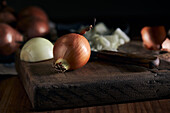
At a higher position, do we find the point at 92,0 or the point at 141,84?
the point at 92,0

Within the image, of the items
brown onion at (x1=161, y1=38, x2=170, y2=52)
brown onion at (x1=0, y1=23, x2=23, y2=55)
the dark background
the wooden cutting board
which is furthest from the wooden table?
the dark background

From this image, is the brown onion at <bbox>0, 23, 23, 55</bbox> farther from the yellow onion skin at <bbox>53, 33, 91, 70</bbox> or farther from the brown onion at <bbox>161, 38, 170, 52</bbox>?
the brown onion at <bbox>161, 38, 170, 52</bbox>

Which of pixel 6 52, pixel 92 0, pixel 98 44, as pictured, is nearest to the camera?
pixel 98 44

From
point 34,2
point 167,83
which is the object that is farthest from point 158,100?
point 34,2

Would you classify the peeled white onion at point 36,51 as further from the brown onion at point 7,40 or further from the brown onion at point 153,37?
the brown onion at point 153,37

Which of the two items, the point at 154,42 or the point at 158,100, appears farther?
the point at 154,42

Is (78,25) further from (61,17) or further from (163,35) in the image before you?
(163,35)

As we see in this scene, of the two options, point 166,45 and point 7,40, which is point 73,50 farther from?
point 7,40

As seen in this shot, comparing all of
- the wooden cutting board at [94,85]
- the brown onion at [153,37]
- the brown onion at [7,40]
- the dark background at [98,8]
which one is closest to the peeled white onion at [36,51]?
the wooden cutting board at [94,85]
